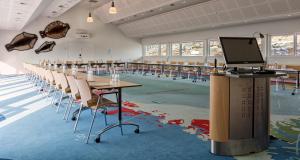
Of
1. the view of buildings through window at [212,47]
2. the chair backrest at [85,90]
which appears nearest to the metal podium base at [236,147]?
the chair backrest at [85,90]

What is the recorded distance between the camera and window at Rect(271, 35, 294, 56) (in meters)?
11.2

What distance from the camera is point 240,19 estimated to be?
37.7 ft

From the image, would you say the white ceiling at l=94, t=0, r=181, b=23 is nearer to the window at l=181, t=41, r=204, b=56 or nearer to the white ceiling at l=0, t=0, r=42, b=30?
the window at l=181, t=41, r=204, b=56

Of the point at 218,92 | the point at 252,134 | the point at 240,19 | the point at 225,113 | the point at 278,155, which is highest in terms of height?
the point at 240,19

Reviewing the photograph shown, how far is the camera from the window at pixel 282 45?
11.2 m

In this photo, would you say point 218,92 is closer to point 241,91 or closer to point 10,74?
point 241,91

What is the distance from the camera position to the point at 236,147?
301cm

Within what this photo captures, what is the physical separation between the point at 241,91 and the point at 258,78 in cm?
28

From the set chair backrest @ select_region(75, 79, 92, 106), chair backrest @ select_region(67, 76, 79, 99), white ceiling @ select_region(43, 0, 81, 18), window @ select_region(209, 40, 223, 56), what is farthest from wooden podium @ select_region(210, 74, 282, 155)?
window @ select_region(209, 40, 223, 56)

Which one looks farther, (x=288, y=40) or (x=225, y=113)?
(x=288, y=40)

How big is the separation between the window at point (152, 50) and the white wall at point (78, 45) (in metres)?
0.72

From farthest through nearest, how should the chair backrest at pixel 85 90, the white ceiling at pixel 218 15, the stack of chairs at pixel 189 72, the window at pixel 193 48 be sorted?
1. the window at pixel 193 48
2. the stack of chairs at pixel 189 72
3. the white ceiling at pixel 218 15
4. the chair backrest at pixel 85 90

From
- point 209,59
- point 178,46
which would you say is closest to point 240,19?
point 209,59

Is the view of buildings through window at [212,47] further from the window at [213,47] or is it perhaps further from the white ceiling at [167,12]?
the white ceiling at [167,12]
